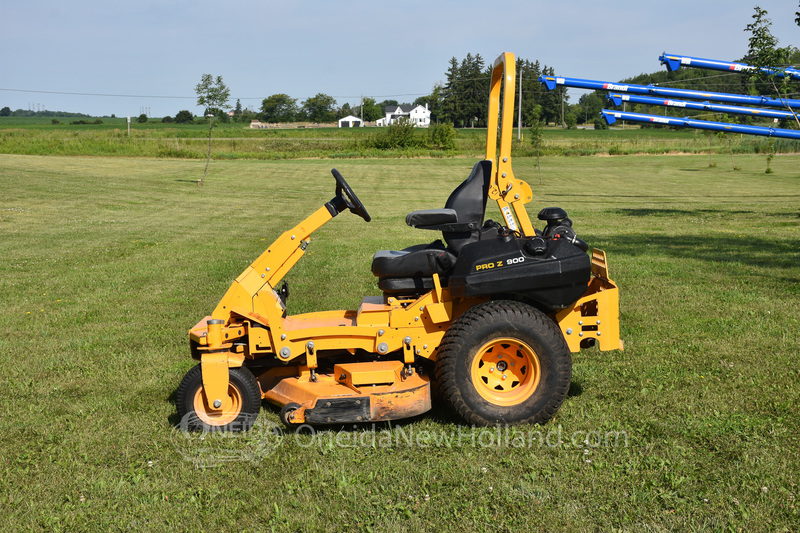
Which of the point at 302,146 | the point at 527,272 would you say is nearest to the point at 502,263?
the point at 527,272

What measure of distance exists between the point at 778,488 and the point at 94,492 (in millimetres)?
4080

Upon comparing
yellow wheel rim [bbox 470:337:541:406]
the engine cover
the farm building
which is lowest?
yellow wheel rim [bbox 470:337:541:406]

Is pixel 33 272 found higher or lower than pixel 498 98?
lower

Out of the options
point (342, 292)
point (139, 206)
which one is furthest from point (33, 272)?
point (139, 206)

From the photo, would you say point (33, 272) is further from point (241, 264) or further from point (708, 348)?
point (708, 348)

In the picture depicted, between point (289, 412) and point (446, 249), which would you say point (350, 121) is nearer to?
point (446, 249)

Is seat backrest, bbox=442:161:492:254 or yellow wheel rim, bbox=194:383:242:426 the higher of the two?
seat backrest, bbox=442:161:492:254

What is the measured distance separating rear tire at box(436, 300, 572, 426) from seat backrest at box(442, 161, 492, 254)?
2.04 feet

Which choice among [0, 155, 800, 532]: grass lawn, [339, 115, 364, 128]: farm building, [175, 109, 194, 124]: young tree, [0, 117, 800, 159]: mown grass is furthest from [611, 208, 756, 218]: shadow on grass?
[339, 115, 364, 128]: farm building

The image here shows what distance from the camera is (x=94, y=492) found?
4.25m

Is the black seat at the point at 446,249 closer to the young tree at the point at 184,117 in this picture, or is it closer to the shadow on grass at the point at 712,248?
the shadow on grass at the point at 712,248

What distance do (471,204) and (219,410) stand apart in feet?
7.97

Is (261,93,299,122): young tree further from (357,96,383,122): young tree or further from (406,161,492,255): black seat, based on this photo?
(406,161,492,255): black seat

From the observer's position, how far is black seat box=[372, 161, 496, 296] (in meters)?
5.34
